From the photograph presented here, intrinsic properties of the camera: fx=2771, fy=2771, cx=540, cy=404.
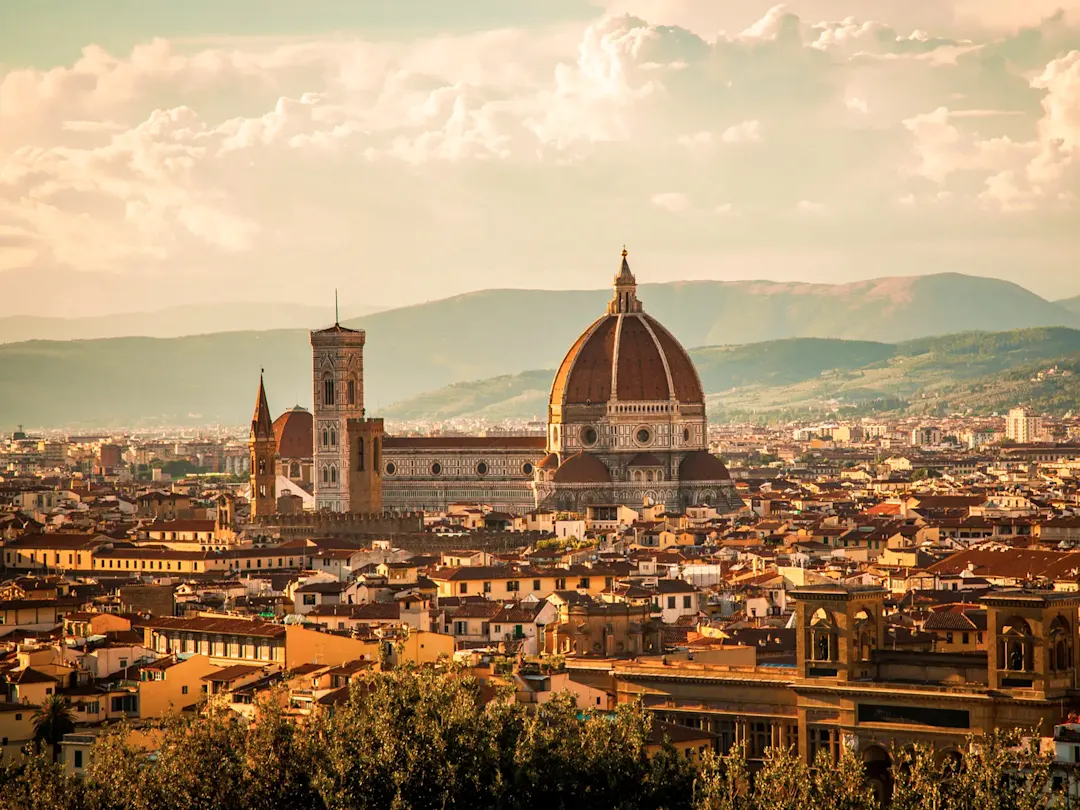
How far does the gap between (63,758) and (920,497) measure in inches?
3286

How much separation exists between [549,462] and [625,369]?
6129 mm

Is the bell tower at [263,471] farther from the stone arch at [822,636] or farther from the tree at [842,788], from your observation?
the tree at [842,788]

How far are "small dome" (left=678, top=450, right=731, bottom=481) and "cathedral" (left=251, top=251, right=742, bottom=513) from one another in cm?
7

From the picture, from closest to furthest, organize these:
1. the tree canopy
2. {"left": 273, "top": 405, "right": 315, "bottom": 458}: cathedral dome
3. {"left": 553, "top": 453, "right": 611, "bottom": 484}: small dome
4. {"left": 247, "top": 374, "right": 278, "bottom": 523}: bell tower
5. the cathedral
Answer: the tree canopy, {"left": 247, "top": 374, "right": 278, "bottom": 523}: bell tower, {"left": 553, "top": 453, "right": 611, "bottom": 484}: small dome, the cathedral, {"left": 273, "top": 405, "right": 315, "bottom": 458}: cathedral dome

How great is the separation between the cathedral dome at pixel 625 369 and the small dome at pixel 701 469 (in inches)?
148

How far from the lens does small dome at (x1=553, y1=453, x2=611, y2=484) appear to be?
135625mm

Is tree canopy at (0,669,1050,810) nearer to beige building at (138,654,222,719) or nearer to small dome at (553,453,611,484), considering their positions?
beige building at (138,654,222,719)

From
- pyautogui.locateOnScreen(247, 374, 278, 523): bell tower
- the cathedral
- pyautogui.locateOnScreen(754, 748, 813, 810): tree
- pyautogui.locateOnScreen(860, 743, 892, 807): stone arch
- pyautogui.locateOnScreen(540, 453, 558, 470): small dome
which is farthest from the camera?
pyautogui.locateOnScreen(540, 453, 558, 470): small dome

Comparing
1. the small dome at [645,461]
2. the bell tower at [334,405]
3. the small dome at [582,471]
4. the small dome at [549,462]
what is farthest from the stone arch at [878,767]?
the bell tower at [334,405]

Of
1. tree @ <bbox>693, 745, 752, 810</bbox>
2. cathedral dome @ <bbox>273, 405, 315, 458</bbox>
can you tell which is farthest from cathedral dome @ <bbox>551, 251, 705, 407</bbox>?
tree @ <bbox>693, 745, 752, 810</bbox>

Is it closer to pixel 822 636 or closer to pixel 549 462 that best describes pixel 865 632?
pixel 822 636

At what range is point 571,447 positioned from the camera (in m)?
140

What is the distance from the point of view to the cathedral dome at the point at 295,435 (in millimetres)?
152125

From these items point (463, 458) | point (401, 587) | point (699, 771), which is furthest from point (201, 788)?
point (463, 458)
